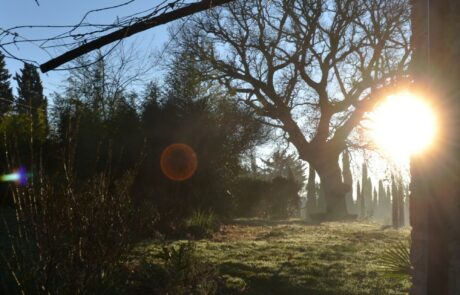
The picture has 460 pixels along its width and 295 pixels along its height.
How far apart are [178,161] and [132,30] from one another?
1085cm

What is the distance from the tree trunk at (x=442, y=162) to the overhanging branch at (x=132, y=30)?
1302 millimetres

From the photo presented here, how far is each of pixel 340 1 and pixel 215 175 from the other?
10.4 meters

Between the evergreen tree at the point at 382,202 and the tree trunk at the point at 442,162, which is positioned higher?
the evergreen tree at the point at 382,202

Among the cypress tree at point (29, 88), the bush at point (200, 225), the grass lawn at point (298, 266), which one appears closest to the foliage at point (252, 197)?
the bush at point (200, 225)

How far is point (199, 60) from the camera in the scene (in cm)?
2466

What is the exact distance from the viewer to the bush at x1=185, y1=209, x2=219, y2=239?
40.2 ft

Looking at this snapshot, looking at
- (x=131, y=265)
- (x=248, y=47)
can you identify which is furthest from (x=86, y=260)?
(x=248, y=47)

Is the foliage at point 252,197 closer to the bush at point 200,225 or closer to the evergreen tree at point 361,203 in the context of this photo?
the bush at point 200,225

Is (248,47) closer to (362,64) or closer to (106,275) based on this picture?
(362,64)

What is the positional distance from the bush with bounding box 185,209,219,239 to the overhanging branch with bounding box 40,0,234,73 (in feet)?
29.2

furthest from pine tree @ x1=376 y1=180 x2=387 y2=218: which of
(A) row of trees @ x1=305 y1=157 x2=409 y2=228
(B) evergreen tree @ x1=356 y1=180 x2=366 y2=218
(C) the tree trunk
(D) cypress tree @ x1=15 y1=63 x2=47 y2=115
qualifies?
(C) the tree trunk

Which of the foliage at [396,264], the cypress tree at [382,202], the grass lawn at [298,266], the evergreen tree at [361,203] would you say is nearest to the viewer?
the foliage at [396,264]

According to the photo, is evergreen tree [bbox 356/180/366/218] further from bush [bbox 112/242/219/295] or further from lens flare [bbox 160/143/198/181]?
bush [bbox 112/242/219/295]

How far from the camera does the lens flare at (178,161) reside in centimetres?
1385
